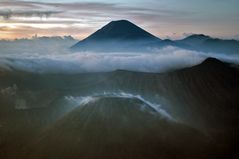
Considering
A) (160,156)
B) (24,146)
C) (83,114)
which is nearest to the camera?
(160,156)

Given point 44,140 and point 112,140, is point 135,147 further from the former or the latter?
point 44,140

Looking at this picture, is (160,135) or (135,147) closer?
(135,147)

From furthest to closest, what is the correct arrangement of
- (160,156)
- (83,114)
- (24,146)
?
(83,114) < (24,146) < (160,156)

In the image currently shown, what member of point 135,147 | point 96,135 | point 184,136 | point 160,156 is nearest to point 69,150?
point 96,135

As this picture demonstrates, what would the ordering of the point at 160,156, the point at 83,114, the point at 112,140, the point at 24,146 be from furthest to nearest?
the point at 83,114 < the point at 24,146 < the point at 112,140 < the point at 160,156

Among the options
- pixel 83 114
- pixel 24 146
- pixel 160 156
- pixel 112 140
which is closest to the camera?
pixel 160 156

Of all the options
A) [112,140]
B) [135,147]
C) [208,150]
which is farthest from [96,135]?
[208,150]

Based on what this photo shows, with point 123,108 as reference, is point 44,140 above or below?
below

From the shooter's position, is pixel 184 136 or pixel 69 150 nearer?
pixel 69 150

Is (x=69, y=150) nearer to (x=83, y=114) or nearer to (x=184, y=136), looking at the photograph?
(x=83, y=114)
